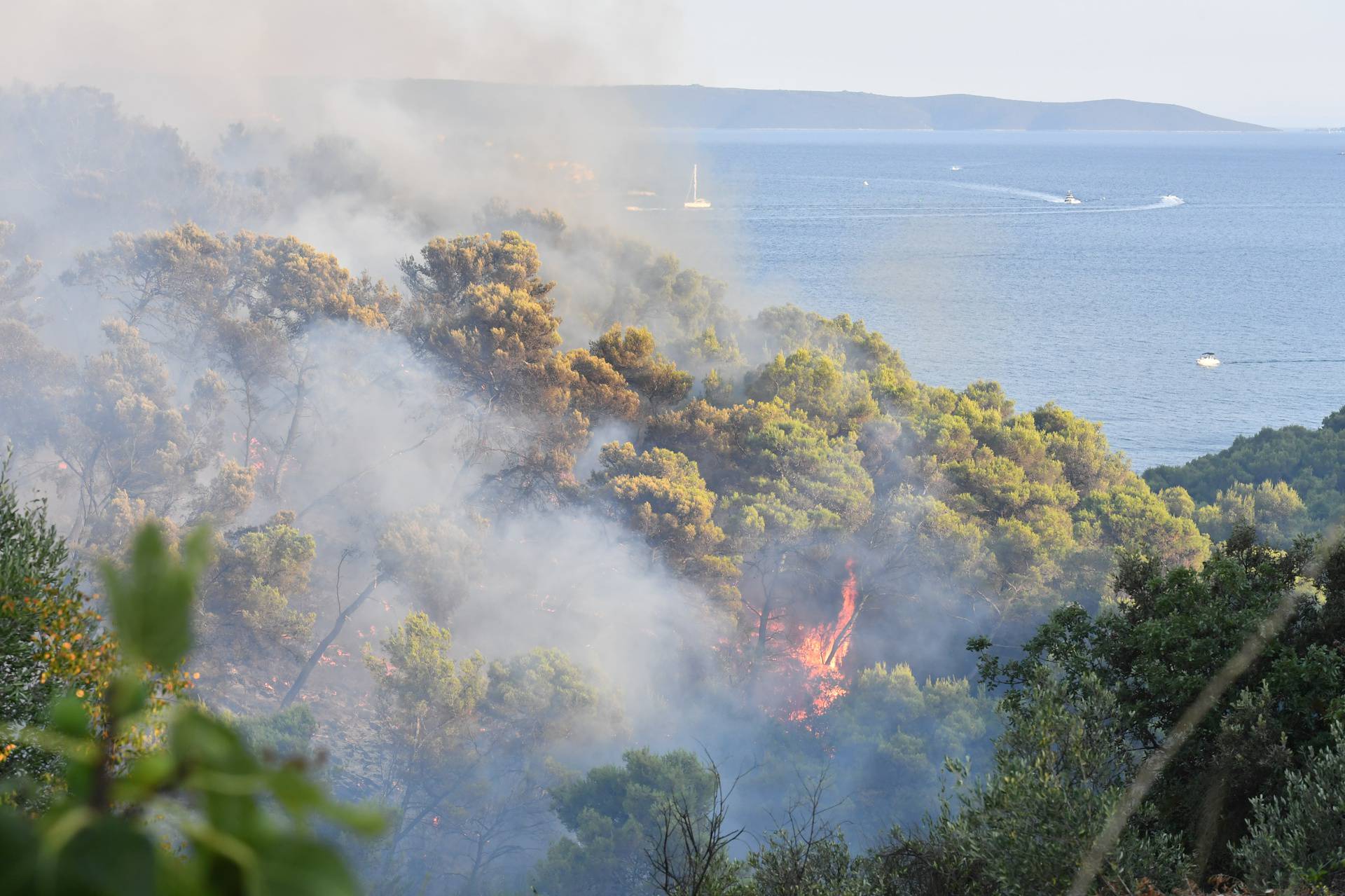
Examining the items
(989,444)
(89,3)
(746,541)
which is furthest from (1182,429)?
(89,3)

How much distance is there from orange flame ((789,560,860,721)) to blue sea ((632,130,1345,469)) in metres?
29.5

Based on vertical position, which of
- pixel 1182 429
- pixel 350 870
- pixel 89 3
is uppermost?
pixel 89 3

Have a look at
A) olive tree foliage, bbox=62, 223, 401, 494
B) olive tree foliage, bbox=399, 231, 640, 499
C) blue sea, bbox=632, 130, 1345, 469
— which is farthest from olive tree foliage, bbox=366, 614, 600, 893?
blue sea, bbox=632, 130, 1345, 469

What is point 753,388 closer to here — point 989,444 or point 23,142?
point 989,444

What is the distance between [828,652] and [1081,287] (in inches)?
3385

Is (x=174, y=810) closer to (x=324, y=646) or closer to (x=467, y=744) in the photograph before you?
(x=467, y=744)

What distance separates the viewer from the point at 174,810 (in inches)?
25.0

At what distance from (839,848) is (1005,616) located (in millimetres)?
18569

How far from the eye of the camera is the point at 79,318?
39.0 meters

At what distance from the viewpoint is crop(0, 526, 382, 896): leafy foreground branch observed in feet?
1.82

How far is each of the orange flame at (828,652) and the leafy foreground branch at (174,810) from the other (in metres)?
28.9

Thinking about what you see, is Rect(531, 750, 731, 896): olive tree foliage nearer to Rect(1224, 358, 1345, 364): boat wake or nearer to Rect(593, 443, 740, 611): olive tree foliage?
Rect(593, 443, 740, 611): olive tree foliage

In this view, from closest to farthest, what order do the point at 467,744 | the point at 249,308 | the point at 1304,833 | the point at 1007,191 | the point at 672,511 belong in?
the point at 1304,833
the point at 467,744
the point at 672,511
the point at 249,308
the point at 1007,191

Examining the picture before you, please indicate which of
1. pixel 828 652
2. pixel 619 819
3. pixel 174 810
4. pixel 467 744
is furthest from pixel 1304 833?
pixel 828 652
